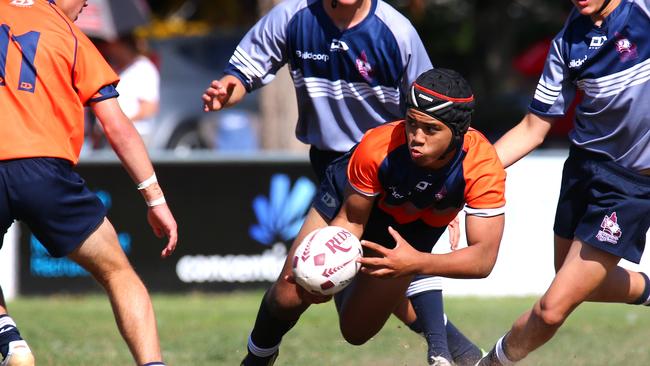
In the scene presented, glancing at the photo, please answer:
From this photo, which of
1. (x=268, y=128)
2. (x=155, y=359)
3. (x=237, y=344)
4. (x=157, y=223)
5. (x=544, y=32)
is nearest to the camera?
(x=155, y=359)

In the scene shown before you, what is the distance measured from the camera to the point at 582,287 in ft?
19.6

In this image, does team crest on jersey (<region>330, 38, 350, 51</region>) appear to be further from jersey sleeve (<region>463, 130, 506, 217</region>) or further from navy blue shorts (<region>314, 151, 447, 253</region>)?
jersey sleeve (<region>463, 130, 506, 217</region>)

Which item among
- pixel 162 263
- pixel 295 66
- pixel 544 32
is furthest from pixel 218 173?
pixel 544 32

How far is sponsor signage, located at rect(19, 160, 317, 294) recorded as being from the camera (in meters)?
10.7

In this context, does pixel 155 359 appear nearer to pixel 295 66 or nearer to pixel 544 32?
pixel 295 66

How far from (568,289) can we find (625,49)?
1.28 metres

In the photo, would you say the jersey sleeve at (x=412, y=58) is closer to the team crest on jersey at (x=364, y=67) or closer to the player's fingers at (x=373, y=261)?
the team crest on jersey at (x=364, y=67)

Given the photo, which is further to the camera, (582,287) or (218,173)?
(218,173)

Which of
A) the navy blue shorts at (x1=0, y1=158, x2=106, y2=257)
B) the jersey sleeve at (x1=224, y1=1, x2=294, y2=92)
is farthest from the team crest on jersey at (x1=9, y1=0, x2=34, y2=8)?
the jersey sleeve at (x1=224, y1=1, x2=294, y2=92)

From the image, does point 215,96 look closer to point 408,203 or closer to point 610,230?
point 408,203

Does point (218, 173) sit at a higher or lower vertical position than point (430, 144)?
lower

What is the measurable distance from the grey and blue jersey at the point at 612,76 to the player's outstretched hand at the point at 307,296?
64.7 inches

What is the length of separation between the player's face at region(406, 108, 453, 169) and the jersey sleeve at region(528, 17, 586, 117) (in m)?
1.04

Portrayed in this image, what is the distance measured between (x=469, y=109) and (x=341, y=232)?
2.83 feet
